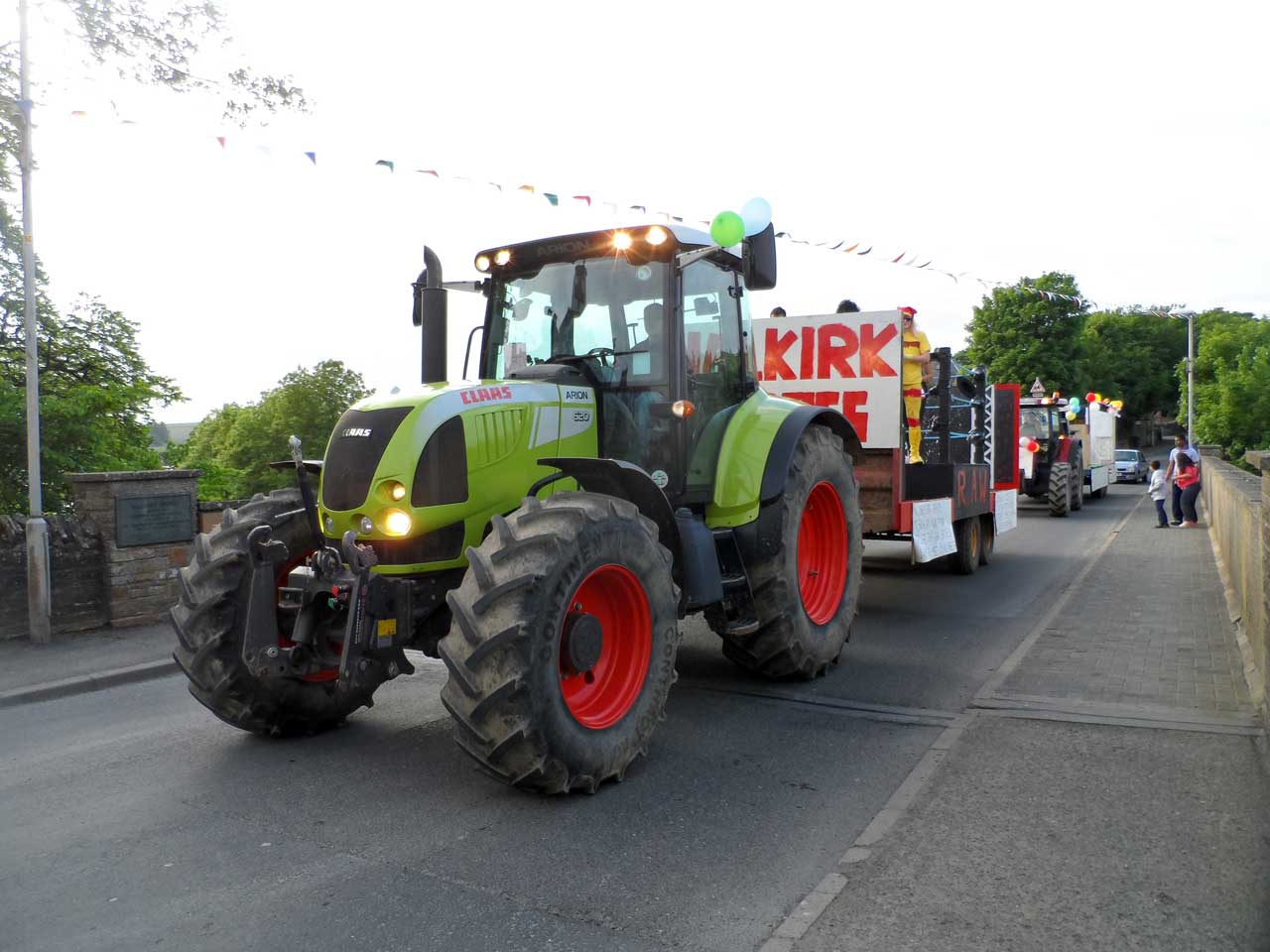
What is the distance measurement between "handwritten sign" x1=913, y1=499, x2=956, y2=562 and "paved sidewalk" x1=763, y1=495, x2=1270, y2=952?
89.9 inches

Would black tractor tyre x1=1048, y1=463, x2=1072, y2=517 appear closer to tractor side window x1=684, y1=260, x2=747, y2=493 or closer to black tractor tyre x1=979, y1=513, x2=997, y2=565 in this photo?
black tractor tyre x1=979, y1=513, x2=997, y2=565

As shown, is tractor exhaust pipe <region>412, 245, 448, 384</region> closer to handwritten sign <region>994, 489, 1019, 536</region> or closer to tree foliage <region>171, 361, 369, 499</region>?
handwritten sign <region>994, 489, 1019, 536</region>

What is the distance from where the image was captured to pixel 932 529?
385 inches

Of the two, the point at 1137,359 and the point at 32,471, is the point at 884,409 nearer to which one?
the point at 32,471

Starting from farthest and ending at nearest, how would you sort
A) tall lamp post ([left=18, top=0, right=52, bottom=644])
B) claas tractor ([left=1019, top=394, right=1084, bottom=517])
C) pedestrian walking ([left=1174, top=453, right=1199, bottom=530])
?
1. claas tractor ([left=1019, top=394, right=1084, bottom=517])
2. pedestrian walking ([left=1174, top=453, right=1199, bottom=530])
3. tall lamp post ([left=18, top=0, right=52, bottom=644])

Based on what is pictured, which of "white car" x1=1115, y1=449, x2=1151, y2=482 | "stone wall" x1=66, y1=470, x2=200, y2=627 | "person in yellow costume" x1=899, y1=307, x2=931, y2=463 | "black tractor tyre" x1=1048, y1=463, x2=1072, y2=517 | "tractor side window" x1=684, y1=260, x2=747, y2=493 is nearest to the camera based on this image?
"tractor side window" x1=684, y1=260, x2=747, y2=493

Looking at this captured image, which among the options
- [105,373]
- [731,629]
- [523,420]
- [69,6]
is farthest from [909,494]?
[69,6]

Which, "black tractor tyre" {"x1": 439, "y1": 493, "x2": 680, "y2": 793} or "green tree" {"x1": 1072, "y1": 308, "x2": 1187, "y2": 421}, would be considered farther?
"green tree" {"x1": 1072, "y1": 308, "x2": 1187, "y2": 421}

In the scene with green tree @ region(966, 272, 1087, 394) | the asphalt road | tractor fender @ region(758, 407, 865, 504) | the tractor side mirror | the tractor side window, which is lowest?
the asphalt road

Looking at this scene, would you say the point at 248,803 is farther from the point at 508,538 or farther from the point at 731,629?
the point at 731,629

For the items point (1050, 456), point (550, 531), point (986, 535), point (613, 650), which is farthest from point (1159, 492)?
point (550, 531)

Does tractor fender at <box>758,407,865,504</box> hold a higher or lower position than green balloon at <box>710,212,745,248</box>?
lower

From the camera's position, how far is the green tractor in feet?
14.1

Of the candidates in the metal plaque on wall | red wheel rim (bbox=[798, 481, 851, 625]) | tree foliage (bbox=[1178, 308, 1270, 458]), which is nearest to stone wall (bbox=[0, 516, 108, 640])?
the metal plaque on wall
